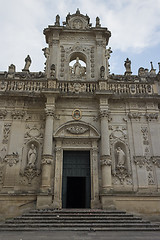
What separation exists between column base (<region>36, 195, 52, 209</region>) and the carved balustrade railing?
6.13 m

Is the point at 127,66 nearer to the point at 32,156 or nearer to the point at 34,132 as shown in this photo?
the point at 34,132

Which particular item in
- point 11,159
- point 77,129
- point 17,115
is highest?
point 17,115

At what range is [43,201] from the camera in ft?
32.0

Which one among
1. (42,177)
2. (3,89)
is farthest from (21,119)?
(42,177)

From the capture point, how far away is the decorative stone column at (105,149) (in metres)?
10.4

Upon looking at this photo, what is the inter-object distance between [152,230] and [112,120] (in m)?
6.55

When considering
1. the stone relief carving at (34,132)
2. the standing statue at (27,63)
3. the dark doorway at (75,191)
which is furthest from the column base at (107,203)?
the standing statue at (27,63)

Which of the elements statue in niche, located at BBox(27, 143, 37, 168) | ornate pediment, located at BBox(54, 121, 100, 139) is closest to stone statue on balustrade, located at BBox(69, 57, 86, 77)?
ornate pediment, located at BBox(54, 121, 100, 139)

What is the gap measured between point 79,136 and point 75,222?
493cm

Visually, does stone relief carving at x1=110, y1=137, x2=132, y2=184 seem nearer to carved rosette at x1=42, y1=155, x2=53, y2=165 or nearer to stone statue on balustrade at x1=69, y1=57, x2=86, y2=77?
carved rosette at x1=42, y1=155, x2=53, y2=165

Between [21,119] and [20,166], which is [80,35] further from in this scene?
[20,166]

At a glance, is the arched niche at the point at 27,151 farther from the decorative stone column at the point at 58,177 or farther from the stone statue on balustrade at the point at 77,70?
the stone statue on balustrade at the point at 77,70

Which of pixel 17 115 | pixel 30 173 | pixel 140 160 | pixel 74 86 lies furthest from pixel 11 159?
pixel 140 160

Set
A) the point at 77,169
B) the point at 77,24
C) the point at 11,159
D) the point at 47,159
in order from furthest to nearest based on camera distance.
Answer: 1. the point at 77,24
2. the point at 77,169
3. the point at 11,159
4. the point at 47,159
